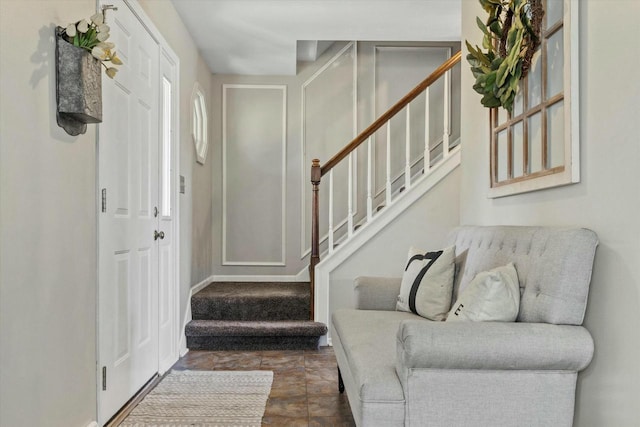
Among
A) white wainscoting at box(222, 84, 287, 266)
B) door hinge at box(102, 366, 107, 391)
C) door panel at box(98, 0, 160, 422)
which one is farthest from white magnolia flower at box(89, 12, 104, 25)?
white wainscoting at box(222, 84, 287, 266)

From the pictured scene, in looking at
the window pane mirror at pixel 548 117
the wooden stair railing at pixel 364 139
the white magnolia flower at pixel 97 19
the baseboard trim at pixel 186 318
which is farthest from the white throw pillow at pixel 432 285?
the baseboard trim at pixel 186 318

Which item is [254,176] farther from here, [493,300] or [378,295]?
[493,300]

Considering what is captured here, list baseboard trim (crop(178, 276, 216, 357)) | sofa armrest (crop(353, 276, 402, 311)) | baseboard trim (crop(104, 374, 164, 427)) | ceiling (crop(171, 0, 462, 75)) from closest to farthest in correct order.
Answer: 1. baseboard trim (crop(104, 374, 164, 427))
2. sofa armrest (crop(353, 276, 402, 311))
3. ceiling (crop(171, 0, 462, 75))
4. baseboard trim (crop(178, 276, 216, 357))

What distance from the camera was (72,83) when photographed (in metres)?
2.10

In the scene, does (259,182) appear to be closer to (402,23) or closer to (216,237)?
(216,237)

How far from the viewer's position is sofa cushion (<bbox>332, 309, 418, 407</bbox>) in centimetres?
175

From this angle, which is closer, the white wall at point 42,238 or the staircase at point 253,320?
the white wall at point 42,238

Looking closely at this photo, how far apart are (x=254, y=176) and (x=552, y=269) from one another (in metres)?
4.18

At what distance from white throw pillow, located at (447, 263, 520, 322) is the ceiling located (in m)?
2.61

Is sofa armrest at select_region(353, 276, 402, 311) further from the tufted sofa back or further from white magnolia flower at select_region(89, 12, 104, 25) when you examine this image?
white magnolia flower at select_region(89, 12, 104, 25)

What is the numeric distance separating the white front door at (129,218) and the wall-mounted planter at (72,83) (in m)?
0.43

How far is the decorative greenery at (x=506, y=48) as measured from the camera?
2316 millimetres

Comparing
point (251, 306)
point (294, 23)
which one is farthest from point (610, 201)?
point (251, 306)

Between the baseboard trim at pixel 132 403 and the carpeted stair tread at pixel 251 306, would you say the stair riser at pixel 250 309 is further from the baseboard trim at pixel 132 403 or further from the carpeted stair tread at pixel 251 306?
the baseboard trim at pixel 132 403
